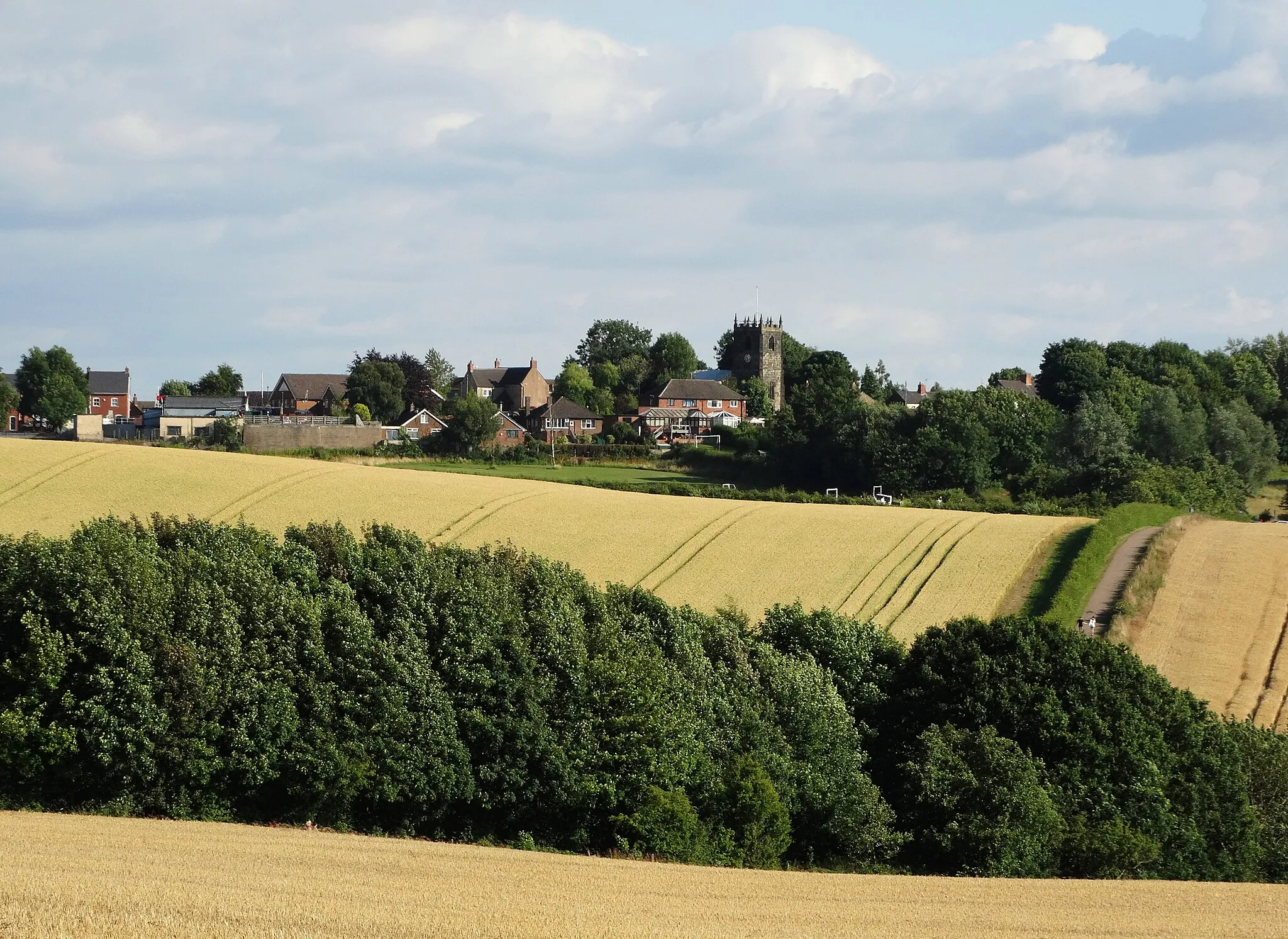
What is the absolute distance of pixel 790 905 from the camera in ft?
69.3

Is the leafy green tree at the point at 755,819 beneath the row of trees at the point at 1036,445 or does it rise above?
beneath

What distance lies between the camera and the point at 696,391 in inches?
5768

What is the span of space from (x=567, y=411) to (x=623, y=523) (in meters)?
79.3

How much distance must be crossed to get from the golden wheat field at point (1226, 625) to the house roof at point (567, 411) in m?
83.8

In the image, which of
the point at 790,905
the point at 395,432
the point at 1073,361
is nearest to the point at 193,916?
the point at 790,905

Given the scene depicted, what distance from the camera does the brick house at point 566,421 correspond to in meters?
133

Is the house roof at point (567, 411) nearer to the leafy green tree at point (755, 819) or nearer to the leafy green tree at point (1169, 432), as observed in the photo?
the leafy green tree at point (1169, 432)

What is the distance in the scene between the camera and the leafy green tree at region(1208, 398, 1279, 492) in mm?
101438

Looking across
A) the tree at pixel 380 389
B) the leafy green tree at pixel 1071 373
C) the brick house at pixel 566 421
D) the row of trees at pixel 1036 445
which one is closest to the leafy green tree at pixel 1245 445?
the row of trees at pixel 1036 445

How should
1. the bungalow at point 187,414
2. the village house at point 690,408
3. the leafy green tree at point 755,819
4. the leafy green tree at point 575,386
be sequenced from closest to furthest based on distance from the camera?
1. the leafy green tree at point 755,819
2. the bungalow at point 187,414
3. the village house at point 690,408
4. the leafy green tree at point 575,386

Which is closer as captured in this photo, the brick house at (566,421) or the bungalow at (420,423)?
the bungalow at (420,423)

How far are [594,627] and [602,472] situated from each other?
61.4m

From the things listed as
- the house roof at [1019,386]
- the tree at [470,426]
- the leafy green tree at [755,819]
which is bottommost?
the leafy green tree at [755,819]

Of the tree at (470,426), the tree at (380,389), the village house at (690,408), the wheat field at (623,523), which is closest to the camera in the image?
the wheat field at (623,523)
